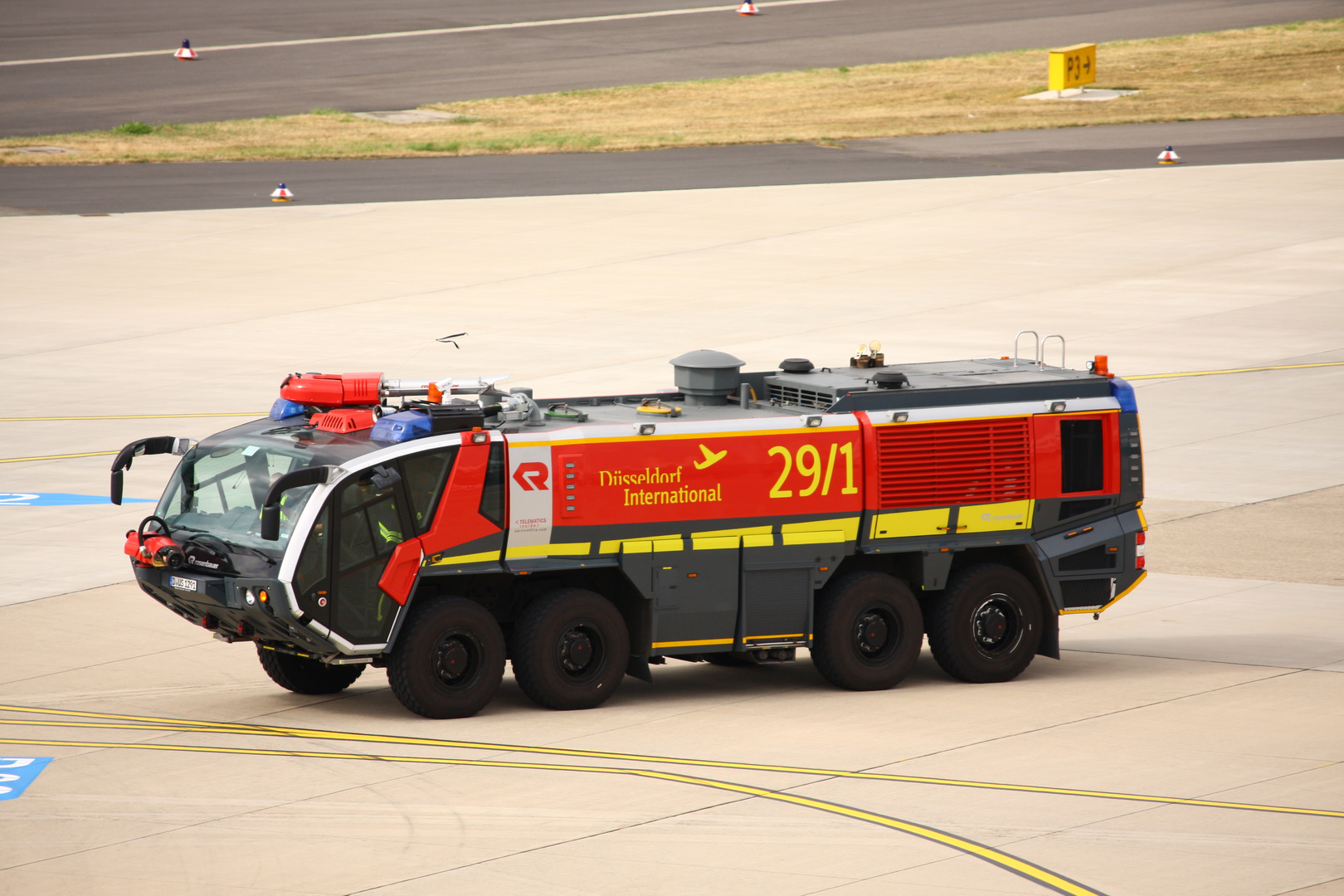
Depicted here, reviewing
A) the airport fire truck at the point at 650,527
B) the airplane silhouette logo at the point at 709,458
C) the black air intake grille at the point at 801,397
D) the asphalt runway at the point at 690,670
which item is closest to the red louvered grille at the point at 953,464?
the airport fire truck at the point at 650,527

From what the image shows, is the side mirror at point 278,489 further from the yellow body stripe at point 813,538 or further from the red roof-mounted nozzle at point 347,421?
the yellow body stripe at point 813,538

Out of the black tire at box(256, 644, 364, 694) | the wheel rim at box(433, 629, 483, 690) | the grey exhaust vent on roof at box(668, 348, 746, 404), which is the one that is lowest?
the black tire at box(256, 644, 364, 694)

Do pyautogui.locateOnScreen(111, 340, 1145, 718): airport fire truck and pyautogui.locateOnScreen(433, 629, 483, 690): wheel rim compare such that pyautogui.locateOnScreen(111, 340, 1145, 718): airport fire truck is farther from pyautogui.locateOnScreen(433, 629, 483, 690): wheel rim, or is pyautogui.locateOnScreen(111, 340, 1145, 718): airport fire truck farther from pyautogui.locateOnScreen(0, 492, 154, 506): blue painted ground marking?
pyautogui.locateOnScreen(0, 492, 154, 506): blue painted ground marking

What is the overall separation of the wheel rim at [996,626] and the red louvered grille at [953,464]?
0.89 m

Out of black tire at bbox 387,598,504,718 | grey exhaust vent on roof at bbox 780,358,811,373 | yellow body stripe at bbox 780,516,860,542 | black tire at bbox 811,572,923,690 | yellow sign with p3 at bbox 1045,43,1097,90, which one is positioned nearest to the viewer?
black tire at bbox 387,598,504,718

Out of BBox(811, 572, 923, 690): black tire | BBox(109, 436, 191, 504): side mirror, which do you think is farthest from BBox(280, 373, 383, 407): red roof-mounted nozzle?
BBox(811, 572, 923, 690): black tire

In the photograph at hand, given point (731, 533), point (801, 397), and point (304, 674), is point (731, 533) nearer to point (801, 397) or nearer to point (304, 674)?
point (801, 397)

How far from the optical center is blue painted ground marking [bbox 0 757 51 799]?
1288 cm

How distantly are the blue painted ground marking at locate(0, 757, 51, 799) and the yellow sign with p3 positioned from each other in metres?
52.0

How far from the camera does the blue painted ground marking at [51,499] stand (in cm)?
2334

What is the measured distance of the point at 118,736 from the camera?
14234 millimetres

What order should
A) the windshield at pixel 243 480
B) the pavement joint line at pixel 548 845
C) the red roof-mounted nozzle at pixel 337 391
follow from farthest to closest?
the red roof-mounted nozzle at pixel 337 391
the windshield at pixel 243 480
the pavement joint line at pixel 548 845

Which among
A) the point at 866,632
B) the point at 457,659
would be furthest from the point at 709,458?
the point at 457,659

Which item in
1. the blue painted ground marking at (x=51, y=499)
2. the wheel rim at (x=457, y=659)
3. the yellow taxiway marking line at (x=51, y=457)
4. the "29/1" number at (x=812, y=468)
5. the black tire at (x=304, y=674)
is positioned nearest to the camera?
the wheel rim at (x=457, y=659)
